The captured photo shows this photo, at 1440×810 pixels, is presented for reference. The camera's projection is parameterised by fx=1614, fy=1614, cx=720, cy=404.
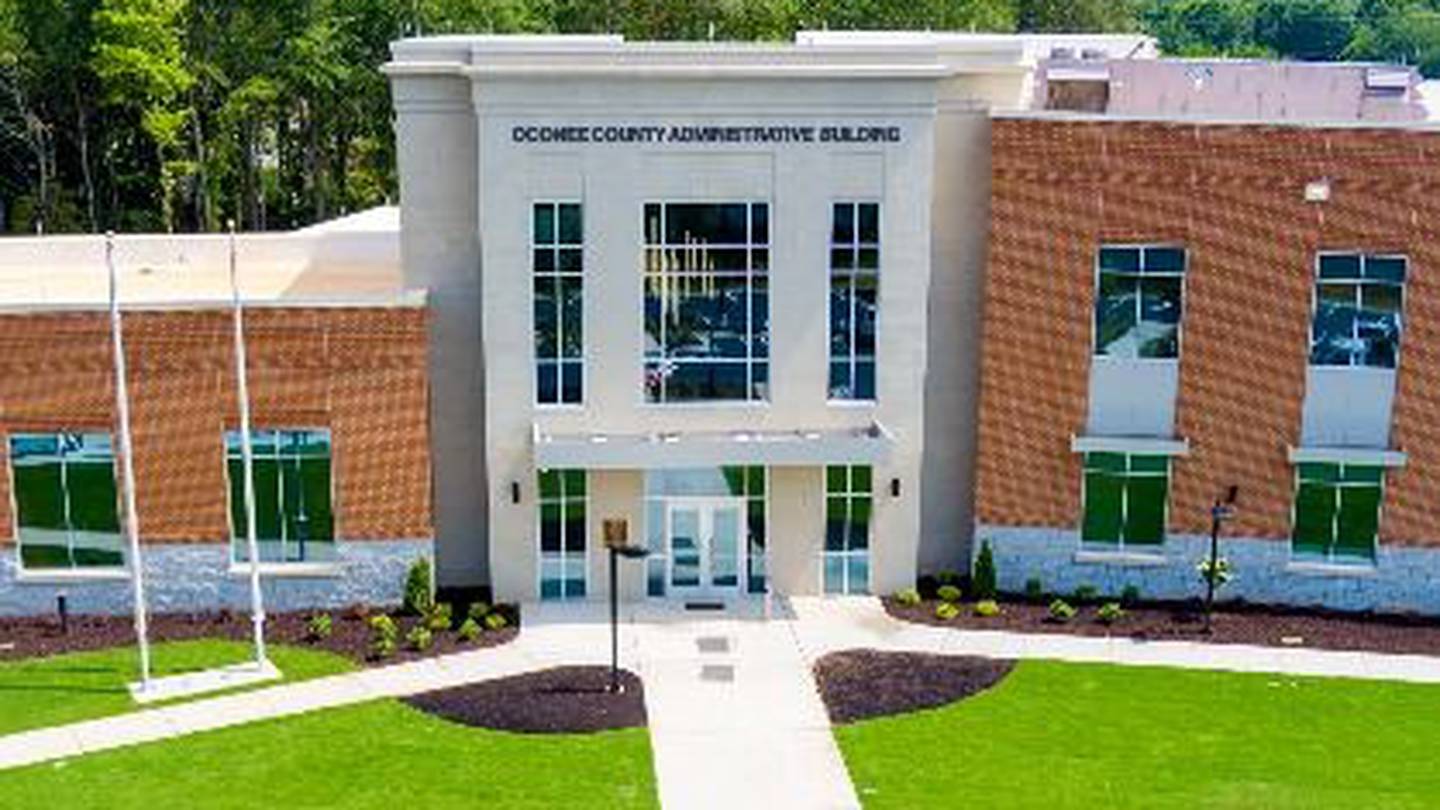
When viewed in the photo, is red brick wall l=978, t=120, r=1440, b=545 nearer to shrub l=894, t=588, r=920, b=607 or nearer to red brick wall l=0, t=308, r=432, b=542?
shrub l=894, t=588, r=920, b=607

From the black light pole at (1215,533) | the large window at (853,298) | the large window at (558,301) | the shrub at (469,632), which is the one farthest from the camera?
the black light pole at (1215,533)

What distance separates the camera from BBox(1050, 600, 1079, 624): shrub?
30.0 meters

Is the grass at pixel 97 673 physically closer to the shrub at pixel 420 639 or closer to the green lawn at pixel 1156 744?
the shrub at pixel 420 639

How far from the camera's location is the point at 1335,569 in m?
30.6

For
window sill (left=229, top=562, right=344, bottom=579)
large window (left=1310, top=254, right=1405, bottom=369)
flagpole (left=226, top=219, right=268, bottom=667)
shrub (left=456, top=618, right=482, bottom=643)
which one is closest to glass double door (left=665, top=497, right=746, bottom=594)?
shrub (left=456, top=618, right=482, bottom=643)

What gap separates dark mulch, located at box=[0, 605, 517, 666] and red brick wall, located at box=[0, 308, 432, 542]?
5.08ft

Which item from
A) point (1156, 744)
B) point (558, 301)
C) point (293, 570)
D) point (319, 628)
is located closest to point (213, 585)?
point (293, 570)

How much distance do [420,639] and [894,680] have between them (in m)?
8.26

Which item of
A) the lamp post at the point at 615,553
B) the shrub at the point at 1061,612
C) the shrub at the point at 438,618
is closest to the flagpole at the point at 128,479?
the shrub at the point at 438,618

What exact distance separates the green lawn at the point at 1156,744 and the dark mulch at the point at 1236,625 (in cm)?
181

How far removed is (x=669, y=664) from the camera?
2766 centimetres

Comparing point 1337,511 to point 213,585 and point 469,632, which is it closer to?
point 469,632

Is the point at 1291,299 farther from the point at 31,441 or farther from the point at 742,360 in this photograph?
the point at 31,441

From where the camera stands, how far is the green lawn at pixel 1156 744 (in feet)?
75.7
